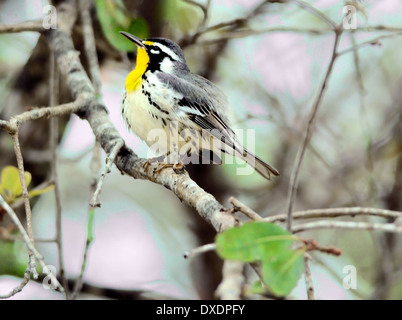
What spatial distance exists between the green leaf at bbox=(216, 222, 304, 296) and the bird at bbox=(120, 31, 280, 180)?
1132mm

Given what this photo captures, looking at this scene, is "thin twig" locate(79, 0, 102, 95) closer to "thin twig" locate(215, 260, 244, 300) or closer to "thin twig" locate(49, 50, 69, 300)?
"thin twig" locate(49, 50, 69, 300)

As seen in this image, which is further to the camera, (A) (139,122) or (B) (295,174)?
(A) (139,122)

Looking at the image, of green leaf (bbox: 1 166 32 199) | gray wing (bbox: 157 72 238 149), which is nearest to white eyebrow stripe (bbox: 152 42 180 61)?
gray wing (bbox: 157 72 238 149)

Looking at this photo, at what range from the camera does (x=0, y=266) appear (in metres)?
2.77

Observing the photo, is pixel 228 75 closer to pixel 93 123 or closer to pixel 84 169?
pixel 84 169

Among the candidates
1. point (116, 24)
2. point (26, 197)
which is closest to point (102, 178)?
point (26, 197)

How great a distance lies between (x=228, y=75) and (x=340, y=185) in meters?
1.03

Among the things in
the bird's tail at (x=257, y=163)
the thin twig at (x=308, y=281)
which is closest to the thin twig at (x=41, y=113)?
the bird's tail at (x=257, y=163)

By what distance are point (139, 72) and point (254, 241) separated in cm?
157

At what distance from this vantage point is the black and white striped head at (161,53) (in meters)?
2.60

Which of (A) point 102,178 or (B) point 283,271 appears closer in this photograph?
(B) point 283,271

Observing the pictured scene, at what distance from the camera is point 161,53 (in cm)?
263

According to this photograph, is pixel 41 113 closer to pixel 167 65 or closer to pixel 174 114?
pixel 174 114
